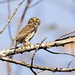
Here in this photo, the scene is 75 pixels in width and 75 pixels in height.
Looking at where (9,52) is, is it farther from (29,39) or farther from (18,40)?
(29,39)

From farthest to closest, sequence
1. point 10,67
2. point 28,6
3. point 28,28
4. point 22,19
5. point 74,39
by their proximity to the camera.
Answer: point 28,28 < point 28,6 < point 22,19 < point 10,67 < point 74,39

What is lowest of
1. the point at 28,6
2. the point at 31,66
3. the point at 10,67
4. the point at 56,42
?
the point at 10,67

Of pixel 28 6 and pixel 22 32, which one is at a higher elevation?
pixel 28 6

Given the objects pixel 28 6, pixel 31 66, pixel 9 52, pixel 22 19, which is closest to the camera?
pixel 31 66

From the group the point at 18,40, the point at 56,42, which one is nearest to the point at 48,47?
the point at 56,42

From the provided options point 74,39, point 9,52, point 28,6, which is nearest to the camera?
point 74,39

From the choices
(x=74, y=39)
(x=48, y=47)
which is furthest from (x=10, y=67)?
(x=74, y=39)

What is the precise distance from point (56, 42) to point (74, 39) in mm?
332

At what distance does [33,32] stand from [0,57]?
9.40 ft

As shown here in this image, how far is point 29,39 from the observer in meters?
6.59

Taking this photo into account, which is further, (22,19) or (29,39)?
(29,39)

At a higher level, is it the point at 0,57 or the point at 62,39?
the point at 62,39

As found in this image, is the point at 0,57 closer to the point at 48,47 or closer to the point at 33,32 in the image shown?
the point at 48,47

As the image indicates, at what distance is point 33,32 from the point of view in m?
6.75
